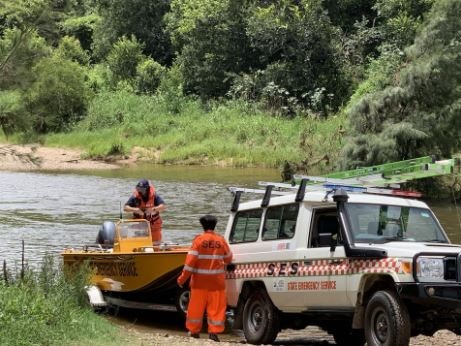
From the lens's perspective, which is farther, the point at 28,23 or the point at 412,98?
the point at 412,98

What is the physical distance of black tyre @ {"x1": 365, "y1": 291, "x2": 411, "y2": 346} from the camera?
29.9 ft

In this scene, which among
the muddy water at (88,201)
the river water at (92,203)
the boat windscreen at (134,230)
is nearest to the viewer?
the boat windscreen at (134,230)

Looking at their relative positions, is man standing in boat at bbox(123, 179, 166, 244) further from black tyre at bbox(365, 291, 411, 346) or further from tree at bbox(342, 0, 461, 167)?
tree at bbox(342, 0, 461, 167)

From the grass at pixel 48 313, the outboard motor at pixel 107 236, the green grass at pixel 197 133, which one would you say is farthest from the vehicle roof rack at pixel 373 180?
the green grass at pixel 197 133

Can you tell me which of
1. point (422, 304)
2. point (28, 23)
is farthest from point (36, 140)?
point (422, 304)

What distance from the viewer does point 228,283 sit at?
12.1 meters

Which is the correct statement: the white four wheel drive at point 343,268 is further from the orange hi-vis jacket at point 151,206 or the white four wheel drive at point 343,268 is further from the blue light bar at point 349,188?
the orange hi-vis jacket at point 151,206

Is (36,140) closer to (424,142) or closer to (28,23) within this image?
(28,23)

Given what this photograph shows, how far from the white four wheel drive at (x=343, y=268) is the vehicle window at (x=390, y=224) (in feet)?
0.04

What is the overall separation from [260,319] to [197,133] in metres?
42.5

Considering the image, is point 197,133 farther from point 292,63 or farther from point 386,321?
point 386,321

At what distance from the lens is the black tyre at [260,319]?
11203 mm

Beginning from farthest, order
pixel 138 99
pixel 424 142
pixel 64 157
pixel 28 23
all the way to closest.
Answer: pixel 138 99 < pixel 64 157 < pixel 424 142 < pixel 28 23

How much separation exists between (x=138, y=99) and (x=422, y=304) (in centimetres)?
5368
